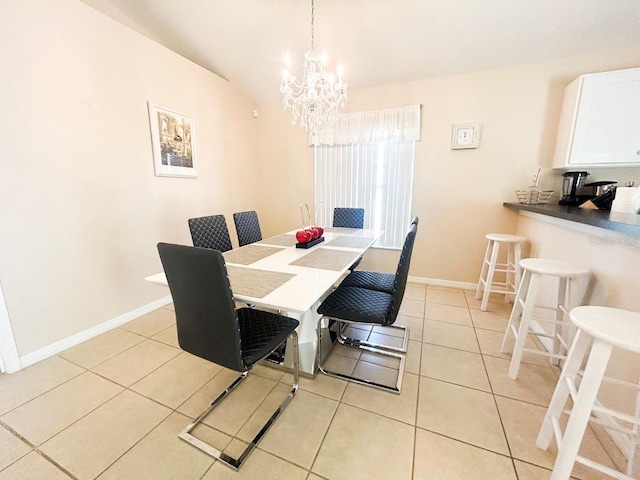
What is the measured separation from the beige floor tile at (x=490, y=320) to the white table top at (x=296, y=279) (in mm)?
1302

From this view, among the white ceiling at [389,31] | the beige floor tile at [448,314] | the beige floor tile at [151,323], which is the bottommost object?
the beige floor tile at [151,323]

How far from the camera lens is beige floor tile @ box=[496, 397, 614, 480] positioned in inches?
46.9

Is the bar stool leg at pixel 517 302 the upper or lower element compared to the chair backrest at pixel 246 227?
lower

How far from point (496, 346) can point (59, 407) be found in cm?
300

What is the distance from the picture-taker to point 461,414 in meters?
1.46

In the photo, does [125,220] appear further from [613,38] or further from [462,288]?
[613,38]

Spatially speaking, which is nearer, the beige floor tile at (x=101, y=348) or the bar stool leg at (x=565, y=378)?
the bar stool leg at (x=565, y=378)

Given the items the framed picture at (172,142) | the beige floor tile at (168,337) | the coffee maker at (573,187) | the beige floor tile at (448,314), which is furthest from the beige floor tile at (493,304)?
the framed picture at (172,142)

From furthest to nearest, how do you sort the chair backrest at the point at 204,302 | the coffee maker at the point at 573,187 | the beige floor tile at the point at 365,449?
1. the coffee maker at the point at 573,187
2. the beige floor tile at the point at 365,449
3. the chair backrest at the point at 204,302

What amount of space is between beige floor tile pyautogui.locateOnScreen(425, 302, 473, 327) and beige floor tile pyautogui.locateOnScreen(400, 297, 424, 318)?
0.20 ft

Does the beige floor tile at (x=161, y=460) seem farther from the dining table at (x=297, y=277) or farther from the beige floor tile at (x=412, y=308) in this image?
the beige floor tile at (x=412, y=308)

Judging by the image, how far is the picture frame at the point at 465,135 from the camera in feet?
9.43

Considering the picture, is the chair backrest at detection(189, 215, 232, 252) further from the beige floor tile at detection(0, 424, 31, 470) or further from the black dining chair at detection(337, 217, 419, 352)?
the beige floor tile at detection(0, 424, 31, 470)

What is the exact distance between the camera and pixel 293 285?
1.36m
